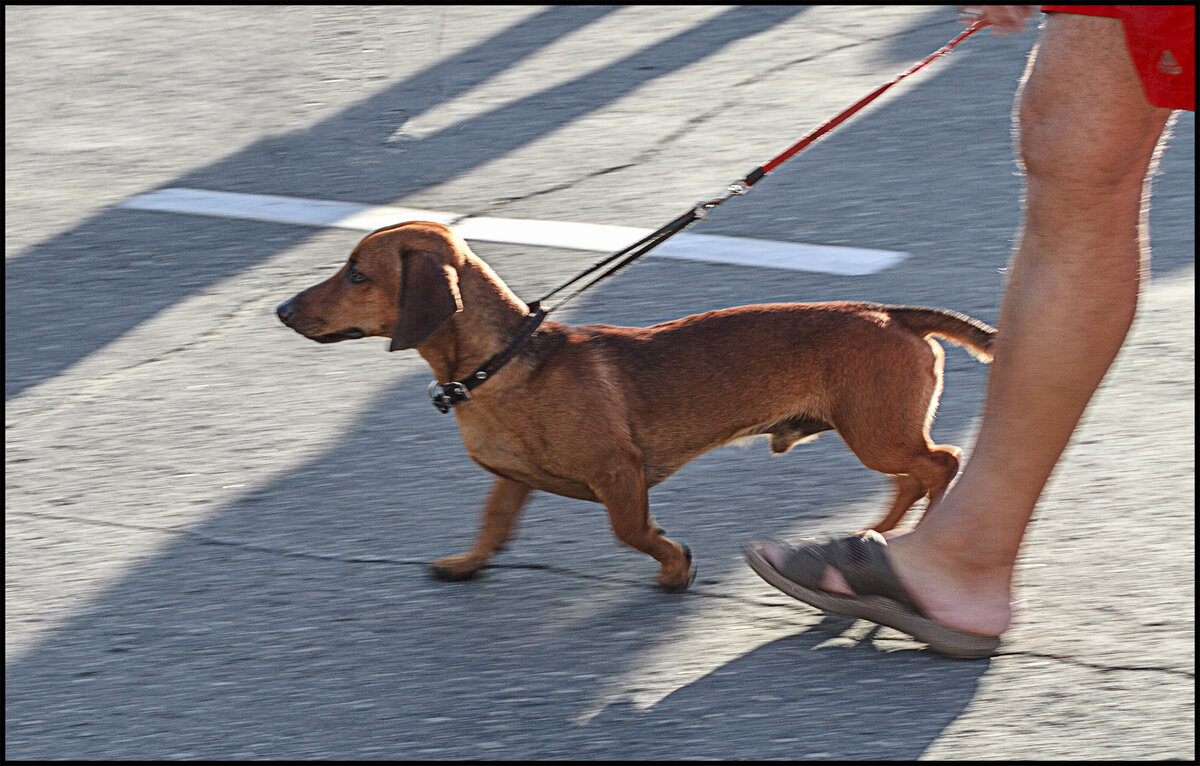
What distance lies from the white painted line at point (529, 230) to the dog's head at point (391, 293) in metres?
2.03

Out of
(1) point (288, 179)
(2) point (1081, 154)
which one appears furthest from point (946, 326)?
(1) point (288, 179)

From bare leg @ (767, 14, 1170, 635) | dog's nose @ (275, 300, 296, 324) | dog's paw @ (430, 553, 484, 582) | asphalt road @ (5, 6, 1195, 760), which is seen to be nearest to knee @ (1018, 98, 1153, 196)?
bare leg @ (767, 14, 1170, 635)

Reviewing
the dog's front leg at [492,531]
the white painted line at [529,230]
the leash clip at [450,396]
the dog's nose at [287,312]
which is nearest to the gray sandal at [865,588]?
the dog's front leg at [492,531]

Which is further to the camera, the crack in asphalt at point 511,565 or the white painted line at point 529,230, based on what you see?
the white painted line at point 529,230

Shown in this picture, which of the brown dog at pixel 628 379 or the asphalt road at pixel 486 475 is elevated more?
the brown dog at pixel 628 379

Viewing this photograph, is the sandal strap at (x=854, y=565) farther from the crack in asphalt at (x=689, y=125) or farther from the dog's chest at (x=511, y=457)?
the crack in asphalt at (x=689, y=125)

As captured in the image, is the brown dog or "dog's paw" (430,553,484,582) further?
"dog's paw" (430,553,484,582)

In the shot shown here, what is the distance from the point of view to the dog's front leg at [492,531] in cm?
331

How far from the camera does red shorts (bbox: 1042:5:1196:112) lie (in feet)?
8.26

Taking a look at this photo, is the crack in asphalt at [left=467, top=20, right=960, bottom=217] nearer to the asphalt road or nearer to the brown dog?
the asphalt road

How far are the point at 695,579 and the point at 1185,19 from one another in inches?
60.4

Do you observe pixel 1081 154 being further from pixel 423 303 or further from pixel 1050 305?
pixel 423 303

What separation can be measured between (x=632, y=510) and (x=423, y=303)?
0.63 metres

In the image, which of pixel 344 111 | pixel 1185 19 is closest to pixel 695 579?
pixel 1185 19
